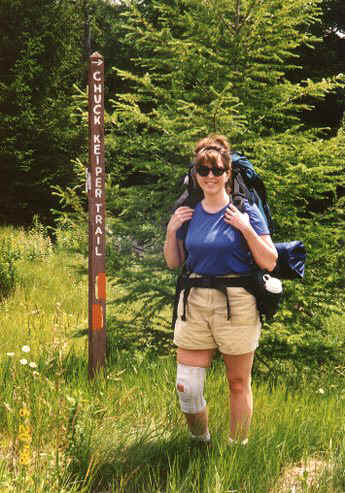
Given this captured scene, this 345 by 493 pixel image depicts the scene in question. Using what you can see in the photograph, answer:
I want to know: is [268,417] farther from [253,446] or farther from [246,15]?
[246,15]

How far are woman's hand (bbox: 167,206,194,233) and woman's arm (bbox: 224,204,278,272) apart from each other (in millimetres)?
236

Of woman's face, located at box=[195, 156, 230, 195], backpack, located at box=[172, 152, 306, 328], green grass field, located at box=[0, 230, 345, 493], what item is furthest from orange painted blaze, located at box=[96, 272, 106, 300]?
woman's face, located at box=[195, 156, 230, 195]

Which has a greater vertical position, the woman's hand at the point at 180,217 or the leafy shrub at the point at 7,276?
the woman's hand at the point at 180,217

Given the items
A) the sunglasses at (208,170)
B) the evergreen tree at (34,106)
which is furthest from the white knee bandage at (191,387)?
the evergreen tree at (34,106)

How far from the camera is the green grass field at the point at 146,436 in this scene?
9.18ft

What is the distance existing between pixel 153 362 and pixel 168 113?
225 centimetres

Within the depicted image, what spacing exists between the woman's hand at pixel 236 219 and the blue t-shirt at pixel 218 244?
6 centimetres

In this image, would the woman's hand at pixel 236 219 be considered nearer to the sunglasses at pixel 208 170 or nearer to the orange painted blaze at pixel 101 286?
the sunglasses at pixel 208 170

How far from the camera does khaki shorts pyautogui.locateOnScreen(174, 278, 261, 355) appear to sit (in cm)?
305

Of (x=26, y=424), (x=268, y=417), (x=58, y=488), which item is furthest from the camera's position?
(x=268, y=417)

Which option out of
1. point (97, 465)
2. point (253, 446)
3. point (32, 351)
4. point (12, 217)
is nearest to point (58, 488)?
point (97, 465)

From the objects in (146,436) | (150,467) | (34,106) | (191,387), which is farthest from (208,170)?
(34,106)

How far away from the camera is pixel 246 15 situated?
5328 mm

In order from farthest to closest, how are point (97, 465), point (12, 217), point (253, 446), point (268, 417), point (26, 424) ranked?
point (12, 217), point (268, 417), point (253, 446), point (97, 465), point (26, 424)
